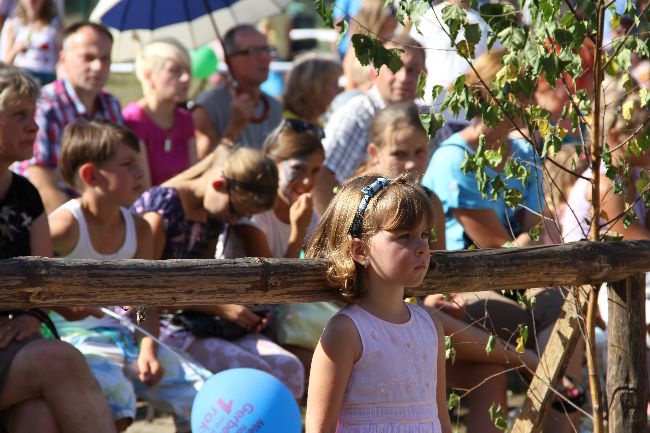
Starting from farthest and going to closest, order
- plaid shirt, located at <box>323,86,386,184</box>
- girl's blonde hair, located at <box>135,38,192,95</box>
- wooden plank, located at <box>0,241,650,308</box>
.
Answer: girl's blonde hair, located at <box>135,38,192,95</box>, plaid shirt, located at <box>323,86,386,184</box>, wooden plank, located at <box>0,241,650,308</box>

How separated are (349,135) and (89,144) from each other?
6.51ft

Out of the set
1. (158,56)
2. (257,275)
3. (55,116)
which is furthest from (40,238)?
(158,56)

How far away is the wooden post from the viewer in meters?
3.58

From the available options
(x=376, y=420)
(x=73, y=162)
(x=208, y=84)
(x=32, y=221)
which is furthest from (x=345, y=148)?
(x=208, y=84)

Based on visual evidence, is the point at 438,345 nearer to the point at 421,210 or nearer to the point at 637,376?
the point at 421,210

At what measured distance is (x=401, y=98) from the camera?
6.38 m

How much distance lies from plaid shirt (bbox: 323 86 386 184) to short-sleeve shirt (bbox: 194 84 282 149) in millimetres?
981

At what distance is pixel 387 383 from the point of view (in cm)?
302

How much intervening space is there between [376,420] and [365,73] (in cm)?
454

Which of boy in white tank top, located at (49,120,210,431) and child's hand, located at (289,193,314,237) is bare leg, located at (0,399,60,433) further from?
child's hand, located at (289,193,314,237)

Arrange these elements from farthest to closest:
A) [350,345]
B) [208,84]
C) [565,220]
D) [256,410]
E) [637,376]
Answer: [208,84]
[565,220]
[256,410]
[637,376]
[350,345]

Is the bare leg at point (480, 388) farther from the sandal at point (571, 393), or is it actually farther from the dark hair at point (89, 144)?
the dark hair at point (89, 144)

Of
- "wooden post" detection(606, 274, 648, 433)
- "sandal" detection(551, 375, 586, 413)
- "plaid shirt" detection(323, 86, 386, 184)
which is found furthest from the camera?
"plaid shirt" detection(323, 86, 386, 184)

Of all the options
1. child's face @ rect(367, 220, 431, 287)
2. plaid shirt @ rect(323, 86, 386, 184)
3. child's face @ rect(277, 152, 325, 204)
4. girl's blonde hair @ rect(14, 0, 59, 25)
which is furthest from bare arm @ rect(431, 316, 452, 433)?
girl's blonde hair @ rect(14, 0, 59, 25)
